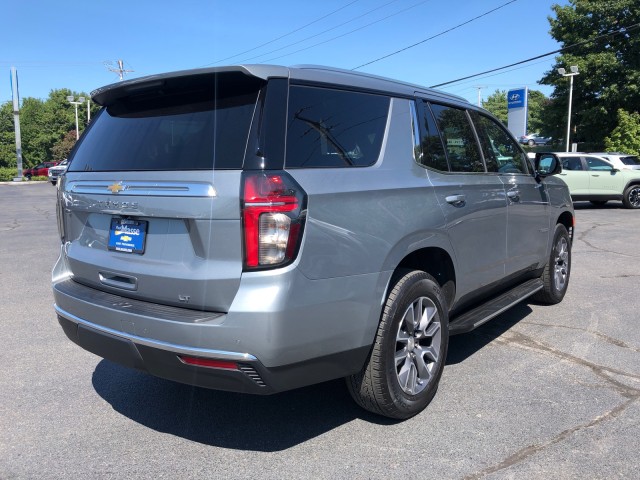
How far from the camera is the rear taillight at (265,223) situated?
8.37 ft

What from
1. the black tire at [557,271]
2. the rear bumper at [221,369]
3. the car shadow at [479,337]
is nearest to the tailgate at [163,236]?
the rear bumper at [221,369]

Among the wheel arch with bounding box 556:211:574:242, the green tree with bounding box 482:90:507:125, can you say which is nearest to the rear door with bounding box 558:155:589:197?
the wheel arch with bounding box 556:211:574:242

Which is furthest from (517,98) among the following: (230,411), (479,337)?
(230,411)

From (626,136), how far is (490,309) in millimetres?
30785

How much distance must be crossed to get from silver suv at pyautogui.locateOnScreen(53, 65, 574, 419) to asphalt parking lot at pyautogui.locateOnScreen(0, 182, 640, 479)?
333 millimetres

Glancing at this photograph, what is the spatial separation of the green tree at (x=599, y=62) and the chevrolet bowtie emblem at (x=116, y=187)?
36309 mm

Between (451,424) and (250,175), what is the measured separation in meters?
1.92

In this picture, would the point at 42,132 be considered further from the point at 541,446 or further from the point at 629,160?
the point at 541,446

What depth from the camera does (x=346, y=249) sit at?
2799mm

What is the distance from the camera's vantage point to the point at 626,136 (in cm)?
3014

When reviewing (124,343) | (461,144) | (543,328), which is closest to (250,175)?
(124,343)

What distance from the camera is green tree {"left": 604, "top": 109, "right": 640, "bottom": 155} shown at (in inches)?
1171

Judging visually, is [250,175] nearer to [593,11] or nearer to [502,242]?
[502,242]

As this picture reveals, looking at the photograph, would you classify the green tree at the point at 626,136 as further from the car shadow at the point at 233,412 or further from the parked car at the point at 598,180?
the car shadow at the point at 233,412
